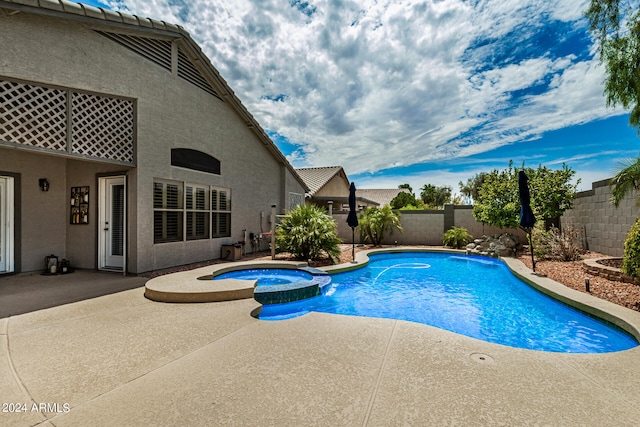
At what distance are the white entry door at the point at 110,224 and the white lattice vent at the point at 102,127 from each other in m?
1.31

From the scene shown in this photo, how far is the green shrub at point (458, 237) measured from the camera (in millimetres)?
15133

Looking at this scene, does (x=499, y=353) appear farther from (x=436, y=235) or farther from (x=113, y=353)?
(x=436, y=235)

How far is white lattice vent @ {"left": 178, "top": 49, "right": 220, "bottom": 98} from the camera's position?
8758 mm

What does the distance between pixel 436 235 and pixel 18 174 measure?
1720cm

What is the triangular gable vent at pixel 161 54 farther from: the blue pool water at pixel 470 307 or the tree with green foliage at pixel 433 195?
the tree with green foliage at pixel 433 195

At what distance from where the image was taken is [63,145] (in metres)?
6.11

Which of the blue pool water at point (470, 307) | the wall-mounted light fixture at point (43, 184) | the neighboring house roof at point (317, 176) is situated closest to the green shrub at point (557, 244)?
the blue pool water at point (470, 307)

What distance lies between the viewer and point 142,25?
7160 millimetres

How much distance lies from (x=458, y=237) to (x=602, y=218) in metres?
6.02

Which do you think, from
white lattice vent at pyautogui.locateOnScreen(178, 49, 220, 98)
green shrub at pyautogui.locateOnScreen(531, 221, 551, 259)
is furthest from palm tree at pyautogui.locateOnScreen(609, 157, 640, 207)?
white lattice vent at pyautogui.locateOnScreen(178, 49, 220, 98)

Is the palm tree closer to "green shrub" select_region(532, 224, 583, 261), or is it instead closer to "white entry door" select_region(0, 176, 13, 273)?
"green shrub" select_region(532, 224, 583, 261)

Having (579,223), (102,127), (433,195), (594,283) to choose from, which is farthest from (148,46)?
(433,195)

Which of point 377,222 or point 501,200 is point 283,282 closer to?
point 377,222

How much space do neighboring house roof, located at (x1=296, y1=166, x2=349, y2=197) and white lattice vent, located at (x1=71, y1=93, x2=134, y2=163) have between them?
12.6m
